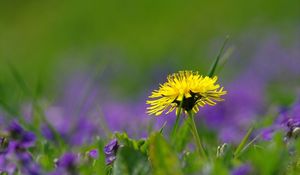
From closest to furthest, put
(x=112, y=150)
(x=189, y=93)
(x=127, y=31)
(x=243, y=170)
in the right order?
(x=243, y=170) → (x=189, y=93) → (x=112, y=150) → (x=127, y=31)

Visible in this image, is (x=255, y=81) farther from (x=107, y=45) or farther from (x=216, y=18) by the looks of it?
(x=216, y=18)

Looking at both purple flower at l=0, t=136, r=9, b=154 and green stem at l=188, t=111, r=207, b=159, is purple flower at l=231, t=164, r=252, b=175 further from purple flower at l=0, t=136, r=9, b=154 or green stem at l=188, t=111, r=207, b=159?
purple flower at l=0, t=136, r=9, b=154

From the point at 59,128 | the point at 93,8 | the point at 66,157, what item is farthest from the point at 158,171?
the point at 93,8

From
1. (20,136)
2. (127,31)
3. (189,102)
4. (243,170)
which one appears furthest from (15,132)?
(127,31)

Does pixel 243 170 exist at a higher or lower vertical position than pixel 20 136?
lower

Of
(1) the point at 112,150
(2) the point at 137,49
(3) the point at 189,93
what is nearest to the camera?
(3) the point at 189,93

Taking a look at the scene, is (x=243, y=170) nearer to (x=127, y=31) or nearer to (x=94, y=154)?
(x=94, y=154)
